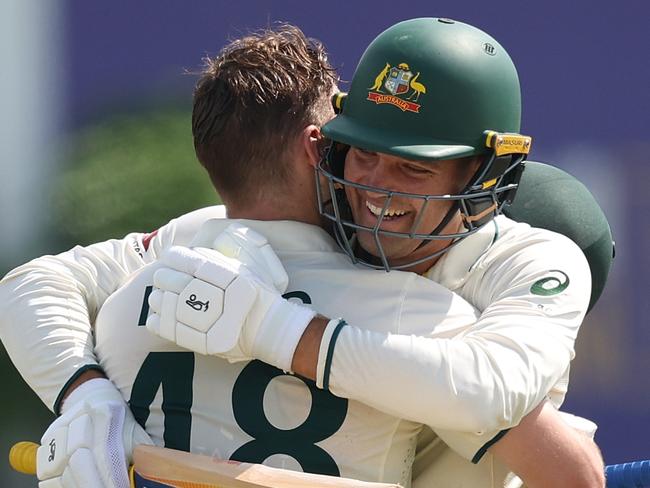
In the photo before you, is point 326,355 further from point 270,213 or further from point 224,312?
point 270,213

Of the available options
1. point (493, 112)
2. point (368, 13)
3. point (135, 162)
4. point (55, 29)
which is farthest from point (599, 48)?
point (493, 112)

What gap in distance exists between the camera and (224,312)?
8.43 ft

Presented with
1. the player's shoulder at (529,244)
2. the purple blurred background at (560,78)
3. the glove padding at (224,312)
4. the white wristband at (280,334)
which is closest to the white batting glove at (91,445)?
the glove padding at (224,312)

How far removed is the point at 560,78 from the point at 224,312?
5.15 meters

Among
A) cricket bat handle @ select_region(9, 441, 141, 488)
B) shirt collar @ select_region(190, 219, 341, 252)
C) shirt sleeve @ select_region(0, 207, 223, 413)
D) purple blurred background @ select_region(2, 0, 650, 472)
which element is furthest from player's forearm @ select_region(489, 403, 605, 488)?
purple blurred background @ select_region(2, 0, 650, 472)

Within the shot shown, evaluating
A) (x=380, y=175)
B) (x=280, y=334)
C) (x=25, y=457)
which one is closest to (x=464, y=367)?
(x=280, y=334)

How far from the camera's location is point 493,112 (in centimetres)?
302

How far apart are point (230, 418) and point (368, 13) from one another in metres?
5.16

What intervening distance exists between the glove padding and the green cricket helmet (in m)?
0.39

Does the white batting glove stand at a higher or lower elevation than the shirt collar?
lower

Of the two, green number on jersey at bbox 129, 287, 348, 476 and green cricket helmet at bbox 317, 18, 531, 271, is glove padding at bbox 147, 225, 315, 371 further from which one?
green cricket helmet at bbox 317, 18, 531, 271

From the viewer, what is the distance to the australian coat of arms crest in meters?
2.96

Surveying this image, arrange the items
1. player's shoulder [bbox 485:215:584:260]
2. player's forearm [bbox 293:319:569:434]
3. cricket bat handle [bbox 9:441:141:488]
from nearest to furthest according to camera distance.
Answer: player's forearm [bbox 293:319:569:434] → player's shoulder [bbox 485:215:584:260] → cricket bat handle [bbox 9:441:141:488]

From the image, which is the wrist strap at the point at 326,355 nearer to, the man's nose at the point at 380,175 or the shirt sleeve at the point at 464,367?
the shirt sleeve at the point at 464,367
